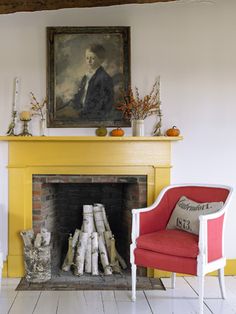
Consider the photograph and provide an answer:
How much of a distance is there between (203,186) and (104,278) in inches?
48.4

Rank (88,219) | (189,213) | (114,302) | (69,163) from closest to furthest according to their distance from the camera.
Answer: (114,302) → (189,213) → (69,163) → (88,219)

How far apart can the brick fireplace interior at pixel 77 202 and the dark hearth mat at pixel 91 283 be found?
0.91 feet

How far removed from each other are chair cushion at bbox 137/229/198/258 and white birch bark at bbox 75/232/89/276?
84 centimetres

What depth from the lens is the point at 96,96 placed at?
386cm

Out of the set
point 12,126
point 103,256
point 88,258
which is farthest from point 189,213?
point 12,126

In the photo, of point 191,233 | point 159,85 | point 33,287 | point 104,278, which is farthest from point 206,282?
point 159,85

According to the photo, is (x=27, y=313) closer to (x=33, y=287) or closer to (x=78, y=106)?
(x=33, y=287)

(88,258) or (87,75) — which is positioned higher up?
(87,75)

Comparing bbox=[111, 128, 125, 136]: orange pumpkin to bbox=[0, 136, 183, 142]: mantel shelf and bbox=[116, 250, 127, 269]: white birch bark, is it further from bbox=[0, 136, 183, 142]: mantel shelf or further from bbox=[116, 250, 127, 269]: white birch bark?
bbox=[116, 250, 127, 269]: white birch bark

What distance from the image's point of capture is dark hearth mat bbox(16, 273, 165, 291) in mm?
3469

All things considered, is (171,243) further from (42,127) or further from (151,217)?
(42,127)

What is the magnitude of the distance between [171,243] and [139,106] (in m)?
1.35

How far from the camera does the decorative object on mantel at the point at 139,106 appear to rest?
3.77 m

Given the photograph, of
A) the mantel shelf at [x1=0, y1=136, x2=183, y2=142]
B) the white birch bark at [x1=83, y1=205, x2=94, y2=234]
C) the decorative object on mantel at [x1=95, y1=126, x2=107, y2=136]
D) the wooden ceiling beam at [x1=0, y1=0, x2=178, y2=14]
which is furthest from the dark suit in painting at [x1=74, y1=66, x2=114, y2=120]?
the white birch bark at [x1=83, y1=205, x2=94, y2=234]
